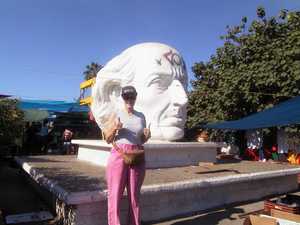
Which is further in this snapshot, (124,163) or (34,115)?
(34,115)

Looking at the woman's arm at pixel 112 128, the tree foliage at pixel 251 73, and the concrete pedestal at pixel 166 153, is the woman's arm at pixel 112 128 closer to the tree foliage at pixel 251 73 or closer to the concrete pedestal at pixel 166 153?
the concrete pedestal at pixel 166 153

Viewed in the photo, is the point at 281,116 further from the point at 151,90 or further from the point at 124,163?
the point at 124,163

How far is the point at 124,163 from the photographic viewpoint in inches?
131

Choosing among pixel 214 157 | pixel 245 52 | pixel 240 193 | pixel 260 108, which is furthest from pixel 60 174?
pixel 245 52

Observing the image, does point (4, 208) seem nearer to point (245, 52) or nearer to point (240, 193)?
point (240, 193)

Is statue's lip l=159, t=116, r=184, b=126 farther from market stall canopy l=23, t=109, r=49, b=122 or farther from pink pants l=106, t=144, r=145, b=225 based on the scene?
market stall canopy l=23, t=109, r=49, b=122

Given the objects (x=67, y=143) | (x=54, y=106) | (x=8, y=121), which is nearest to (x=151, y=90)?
(x=8, y=121)

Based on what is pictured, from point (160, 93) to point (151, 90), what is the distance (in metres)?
0.19

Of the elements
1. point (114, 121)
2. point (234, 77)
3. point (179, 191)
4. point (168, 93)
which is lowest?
point (179, 191)

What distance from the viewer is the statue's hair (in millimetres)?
6152

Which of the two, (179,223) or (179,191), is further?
(179,191)

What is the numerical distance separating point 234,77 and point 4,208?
10.0m

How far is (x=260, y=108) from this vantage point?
12070 mm

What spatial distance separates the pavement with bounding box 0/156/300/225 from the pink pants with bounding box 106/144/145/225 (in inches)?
38.3
